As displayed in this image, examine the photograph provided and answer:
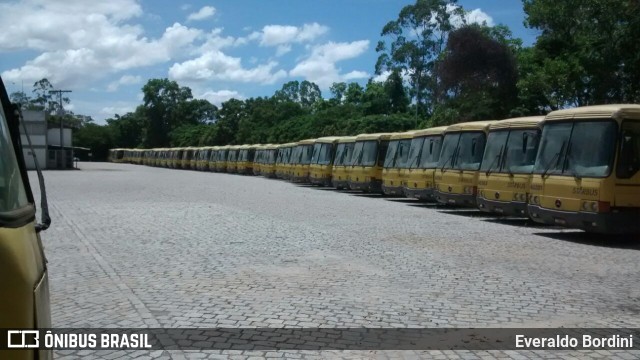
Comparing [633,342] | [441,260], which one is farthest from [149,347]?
[441,260]

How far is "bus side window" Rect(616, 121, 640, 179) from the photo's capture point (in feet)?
39.8

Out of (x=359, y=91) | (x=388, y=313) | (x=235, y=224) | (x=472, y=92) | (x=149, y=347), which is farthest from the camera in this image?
(x=359, y=91)

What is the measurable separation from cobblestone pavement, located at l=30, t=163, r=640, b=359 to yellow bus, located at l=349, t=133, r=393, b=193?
10469mm

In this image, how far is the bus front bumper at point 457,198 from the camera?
18.0 m

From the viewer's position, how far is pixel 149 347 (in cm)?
535

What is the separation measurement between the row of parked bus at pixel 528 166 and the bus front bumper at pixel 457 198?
30mm

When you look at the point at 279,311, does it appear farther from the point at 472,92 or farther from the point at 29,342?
the point at 472,92

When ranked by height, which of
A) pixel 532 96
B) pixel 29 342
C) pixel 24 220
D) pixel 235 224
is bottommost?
pixel 235 224

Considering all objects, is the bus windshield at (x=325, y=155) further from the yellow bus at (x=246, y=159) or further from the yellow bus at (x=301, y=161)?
the yellow bus at (x=246, y=159)

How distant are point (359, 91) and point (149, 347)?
233 feet

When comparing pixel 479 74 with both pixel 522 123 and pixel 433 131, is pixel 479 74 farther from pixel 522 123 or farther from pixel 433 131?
pixel 522 123

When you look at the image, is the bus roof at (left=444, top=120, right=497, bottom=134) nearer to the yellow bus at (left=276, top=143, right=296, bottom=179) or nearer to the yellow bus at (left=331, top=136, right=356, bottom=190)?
the yellow bus at (left=331, top=136, right=356, bottom=190)

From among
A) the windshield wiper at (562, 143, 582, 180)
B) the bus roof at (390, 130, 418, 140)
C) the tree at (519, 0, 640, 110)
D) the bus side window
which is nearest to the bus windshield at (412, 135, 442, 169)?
the bus roof at (390, 130, 418, 140)

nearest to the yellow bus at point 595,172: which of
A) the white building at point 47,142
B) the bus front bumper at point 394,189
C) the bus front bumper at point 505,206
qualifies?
the bus front bumper at point 505,206
